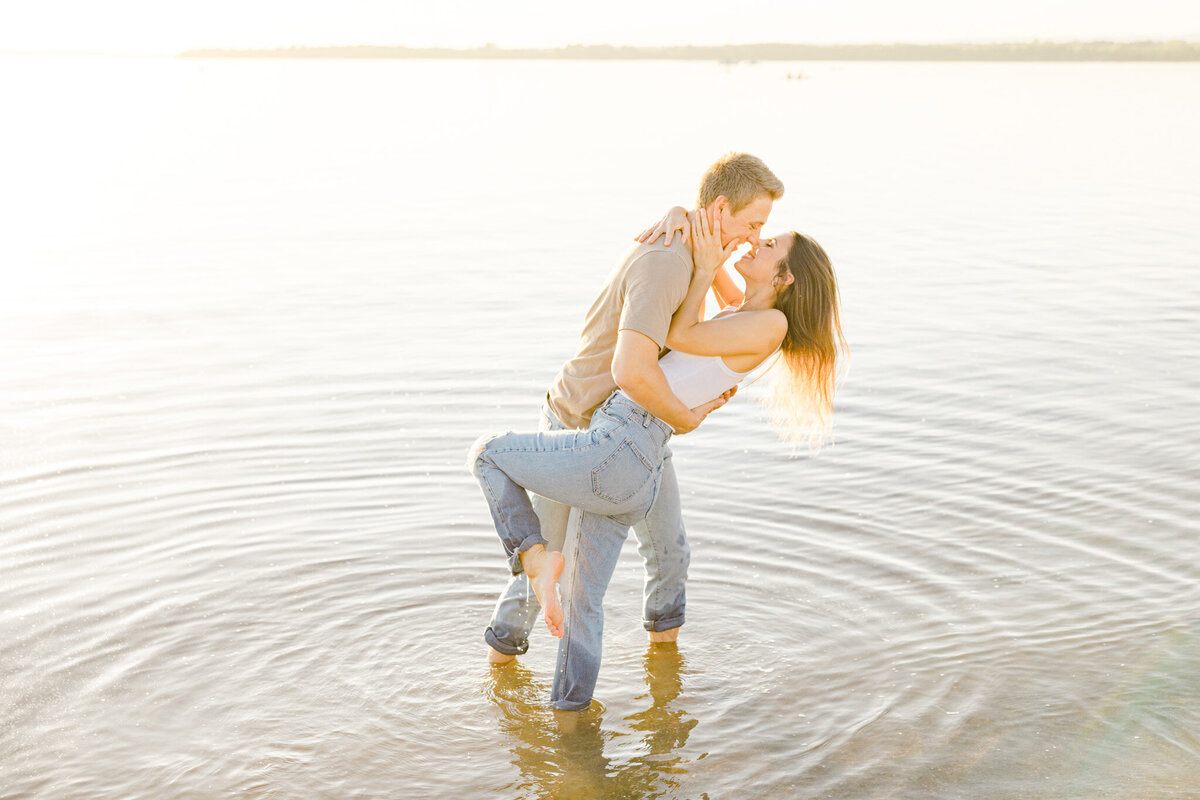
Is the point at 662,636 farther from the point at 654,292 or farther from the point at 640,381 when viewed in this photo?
the point at 654,292

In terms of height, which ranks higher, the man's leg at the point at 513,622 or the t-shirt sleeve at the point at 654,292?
the t-shirt sleeve at the point at 654,292

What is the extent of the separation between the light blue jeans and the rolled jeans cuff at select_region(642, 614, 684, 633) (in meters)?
0.69

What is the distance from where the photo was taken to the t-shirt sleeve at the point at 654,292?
457cm

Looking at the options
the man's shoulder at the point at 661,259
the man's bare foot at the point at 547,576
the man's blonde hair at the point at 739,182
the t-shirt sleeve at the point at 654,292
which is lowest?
the man's bare foot at the point at 547,576

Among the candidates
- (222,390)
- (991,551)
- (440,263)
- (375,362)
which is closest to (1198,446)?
(991,551)

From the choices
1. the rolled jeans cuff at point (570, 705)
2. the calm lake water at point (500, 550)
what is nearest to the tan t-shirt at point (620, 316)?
the rolled jeans cuff at point (570, 705)

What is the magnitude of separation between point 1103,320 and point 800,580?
7.77 meters

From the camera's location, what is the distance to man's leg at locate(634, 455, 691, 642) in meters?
5.67

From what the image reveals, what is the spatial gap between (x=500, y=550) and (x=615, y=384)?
2487 millimetres

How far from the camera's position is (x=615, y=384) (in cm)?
498

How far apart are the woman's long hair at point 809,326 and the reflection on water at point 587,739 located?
4.69 ft

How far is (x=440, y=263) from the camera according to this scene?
17312 millimetres

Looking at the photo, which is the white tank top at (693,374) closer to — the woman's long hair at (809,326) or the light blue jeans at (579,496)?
the light blue jeans at (579,496)

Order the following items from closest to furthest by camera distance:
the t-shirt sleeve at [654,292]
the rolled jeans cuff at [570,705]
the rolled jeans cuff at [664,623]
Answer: the t-shirt sleeve at [654,292] → the rolled jeans cuff at [570,705] → the rolled jeans cuff at [664,623]
